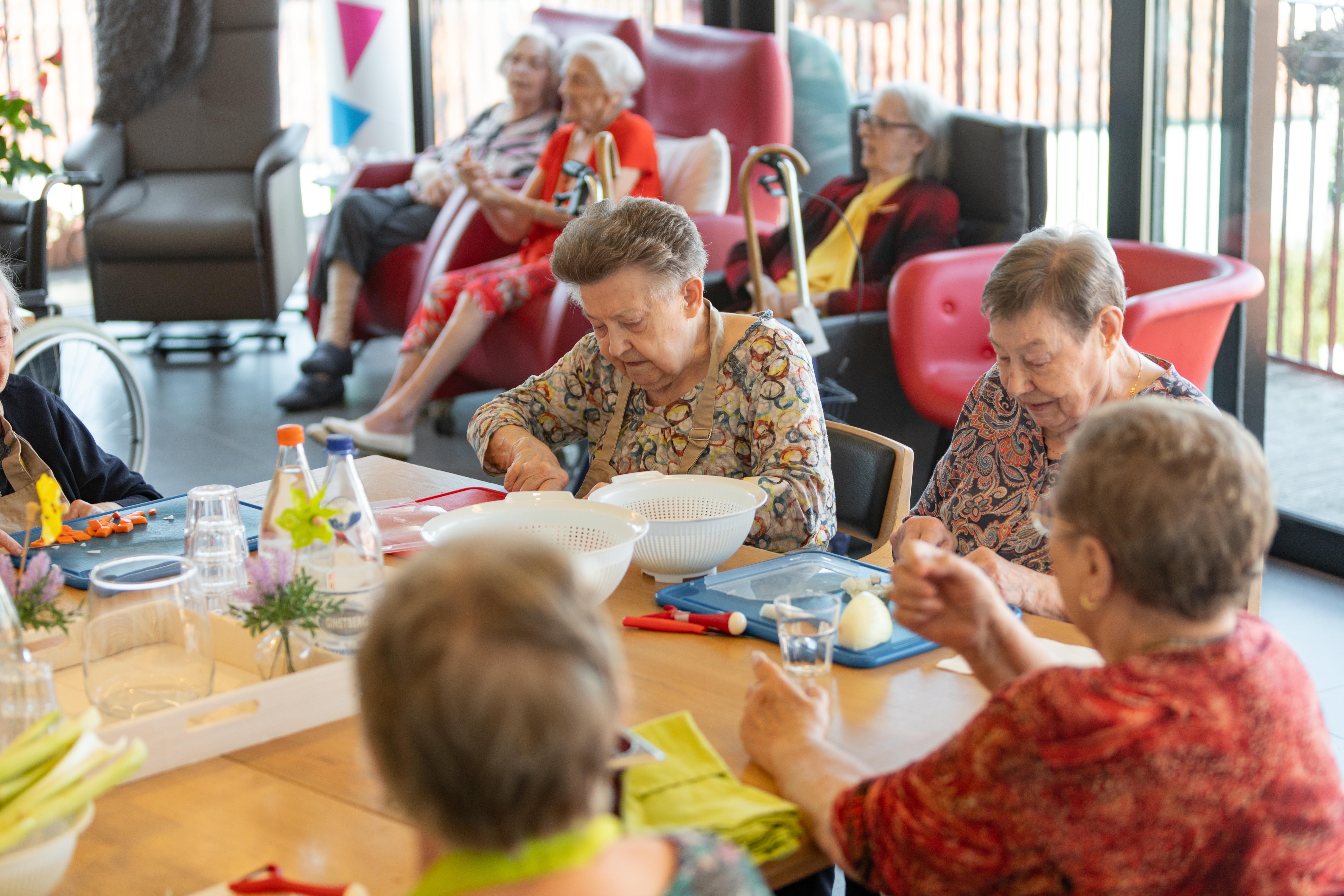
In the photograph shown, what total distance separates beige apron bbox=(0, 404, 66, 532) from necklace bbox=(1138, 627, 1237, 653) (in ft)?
5.50

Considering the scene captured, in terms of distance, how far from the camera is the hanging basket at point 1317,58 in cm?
315

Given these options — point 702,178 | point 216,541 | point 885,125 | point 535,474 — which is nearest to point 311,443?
point 702,178

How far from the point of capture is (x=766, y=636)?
1.37 m

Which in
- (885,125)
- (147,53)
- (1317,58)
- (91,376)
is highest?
(147,53)

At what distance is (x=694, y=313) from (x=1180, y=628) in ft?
3.90

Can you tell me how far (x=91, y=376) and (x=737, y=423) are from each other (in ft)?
8.50

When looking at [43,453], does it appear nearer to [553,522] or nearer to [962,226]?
[553,522]

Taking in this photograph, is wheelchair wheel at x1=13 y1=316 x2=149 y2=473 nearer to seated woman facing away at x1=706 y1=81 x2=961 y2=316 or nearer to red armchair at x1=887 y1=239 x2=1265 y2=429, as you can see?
seated woman facing away at x1=706 y1=81 x2=961 y2=316

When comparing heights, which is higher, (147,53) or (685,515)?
(147,53)

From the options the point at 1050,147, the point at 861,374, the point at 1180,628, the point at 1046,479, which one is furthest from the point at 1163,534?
the point at 1050,147

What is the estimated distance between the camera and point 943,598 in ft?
3.68

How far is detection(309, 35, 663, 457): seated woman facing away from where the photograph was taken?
14.4ft

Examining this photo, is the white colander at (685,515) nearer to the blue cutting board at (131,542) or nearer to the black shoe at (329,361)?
the blue cutting board at (131,542)

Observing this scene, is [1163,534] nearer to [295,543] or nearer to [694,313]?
[295,543]
